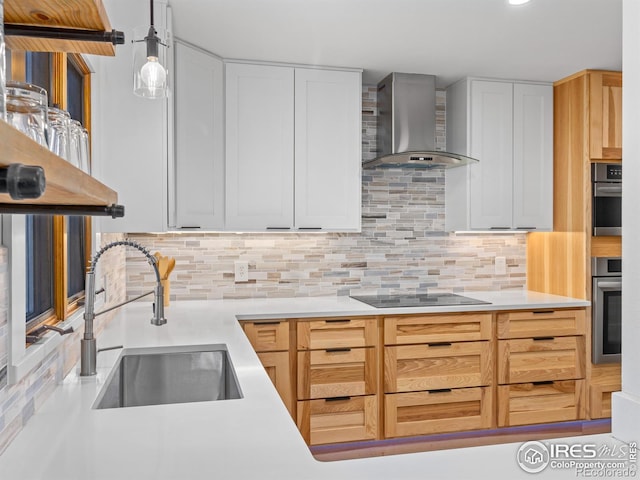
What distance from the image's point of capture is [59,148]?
0.89m

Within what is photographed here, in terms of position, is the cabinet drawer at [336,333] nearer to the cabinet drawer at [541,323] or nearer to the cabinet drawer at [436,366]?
the cabinet drawer at [436,366]

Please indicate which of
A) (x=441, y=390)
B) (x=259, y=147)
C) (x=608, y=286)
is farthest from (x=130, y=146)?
(x=608, y=286)

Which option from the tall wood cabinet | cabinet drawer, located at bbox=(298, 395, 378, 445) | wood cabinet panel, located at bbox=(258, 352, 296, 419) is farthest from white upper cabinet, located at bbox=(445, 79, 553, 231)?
wood cabinet panel, located at bbox=(258, 352, 296, 419)

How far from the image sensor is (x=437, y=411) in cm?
319

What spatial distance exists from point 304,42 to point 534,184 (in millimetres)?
1923

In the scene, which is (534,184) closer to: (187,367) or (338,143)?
(338,143)

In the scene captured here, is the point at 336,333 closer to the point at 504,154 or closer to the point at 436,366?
the point at 436,366

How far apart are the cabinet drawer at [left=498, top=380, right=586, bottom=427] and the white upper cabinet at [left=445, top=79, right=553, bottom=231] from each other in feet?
3.55

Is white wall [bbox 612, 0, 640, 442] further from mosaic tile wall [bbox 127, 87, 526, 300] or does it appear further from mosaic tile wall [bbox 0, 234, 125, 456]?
mosaic tile wall [bbox 127, 87, 526, 300]

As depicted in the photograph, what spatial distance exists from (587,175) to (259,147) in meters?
2.16

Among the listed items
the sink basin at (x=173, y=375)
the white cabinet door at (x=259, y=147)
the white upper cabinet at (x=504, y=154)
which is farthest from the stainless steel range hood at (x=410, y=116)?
the sink basin at (x=173, y=375)

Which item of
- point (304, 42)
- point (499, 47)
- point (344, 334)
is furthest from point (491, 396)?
point (304, 42)

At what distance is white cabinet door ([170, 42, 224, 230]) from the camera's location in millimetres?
2965

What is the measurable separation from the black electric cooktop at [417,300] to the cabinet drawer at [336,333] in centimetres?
18
